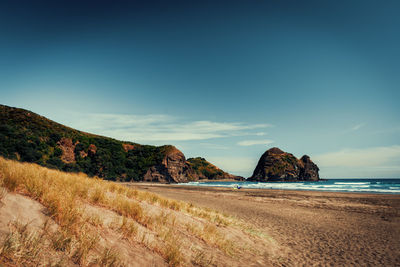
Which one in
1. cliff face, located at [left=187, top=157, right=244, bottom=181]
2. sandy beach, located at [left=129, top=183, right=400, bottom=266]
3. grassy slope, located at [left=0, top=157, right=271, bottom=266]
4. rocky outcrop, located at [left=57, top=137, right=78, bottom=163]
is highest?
rocky outcrop, located at [left=57, top=137, right=78, bottom=163]

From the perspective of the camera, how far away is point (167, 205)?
1057 cm

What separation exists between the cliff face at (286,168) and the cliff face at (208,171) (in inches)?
1561

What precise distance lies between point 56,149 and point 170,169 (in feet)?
177

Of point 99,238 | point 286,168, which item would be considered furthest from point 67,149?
point 286,168

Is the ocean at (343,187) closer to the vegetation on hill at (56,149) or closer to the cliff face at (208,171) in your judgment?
the vegetation on hill at (56,149)

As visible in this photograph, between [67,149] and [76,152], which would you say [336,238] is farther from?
[76,152]

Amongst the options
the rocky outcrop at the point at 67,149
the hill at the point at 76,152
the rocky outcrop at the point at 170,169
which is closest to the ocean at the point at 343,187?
the rocky outcrop at the point at 170,169

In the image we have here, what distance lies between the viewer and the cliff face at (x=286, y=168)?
448 ft

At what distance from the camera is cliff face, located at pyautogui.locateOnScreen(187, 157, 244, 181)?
561 ft

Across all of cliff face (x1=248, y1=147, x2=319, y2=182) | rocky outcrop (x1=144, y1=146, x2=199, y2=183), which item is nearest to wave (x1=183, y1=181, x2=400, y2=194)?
rocky outcrop (x1=144, y1=146, x2=199, y2=183)

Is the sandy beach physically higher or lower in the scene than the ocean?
higher

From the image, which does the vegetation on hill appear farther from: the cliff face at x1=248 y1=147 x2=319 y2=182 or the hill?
the cliff face at x1=248 y1=147 x2=319 y2=182

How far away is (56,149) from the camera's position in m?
54.4

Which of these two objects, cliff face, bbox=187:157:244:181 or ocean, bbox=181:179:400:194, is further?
cliff face, bbox=187:157:244:181
